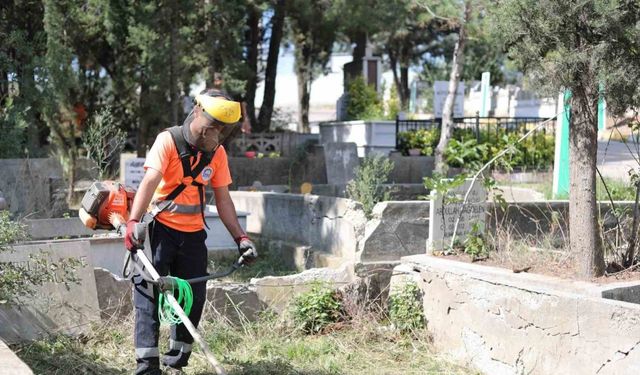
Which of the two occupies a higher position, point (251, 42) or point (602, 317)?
point (251, 42)

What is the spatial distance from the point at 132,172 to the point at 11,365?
19.5 feet

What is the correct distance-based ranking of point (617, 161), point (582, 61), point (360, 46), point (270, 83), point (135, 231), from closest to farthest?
1. point (135, 231)
2. point (582, 61)
3. point (617, 161)
4. point (270, 83)
5. point (360, 46)

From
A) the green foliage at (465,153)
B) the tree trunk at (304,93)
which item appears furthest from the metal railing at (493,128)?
the tree trunk at (304,93)

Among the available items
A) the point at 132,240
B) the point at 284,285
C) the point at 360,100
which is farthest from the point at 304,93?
the point at 132,240

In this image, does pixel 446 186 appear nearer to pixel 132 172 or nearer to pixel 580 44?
pixel 580 44

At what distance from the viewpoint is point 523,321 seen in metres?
5.45

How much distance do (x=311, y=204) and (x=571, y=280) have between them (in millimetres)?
3683

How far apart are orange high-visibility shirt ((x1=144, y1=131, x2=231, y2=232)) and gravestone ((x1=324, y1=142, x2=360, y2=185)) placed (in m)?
8.88

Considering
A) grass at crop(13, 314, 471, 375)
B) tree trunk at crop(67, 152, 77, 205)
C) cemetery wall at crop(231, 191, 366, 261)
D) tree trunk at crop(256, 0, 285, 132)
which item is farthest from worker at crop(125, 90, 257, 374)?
tree trunk at crop(256, 0, 285, 132)

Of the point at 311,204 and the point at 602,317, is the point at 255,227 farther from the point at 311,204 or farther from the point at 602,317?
the point at 602,317

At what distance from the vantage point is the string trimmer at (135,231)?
4.57 meters

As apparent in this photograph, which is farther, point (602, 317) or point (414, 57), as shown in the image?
point (414, 57)

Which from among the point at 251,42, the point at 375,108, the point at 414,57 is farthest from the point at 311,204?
the point at 414,57

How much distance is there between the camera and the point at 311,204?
8.84 m
